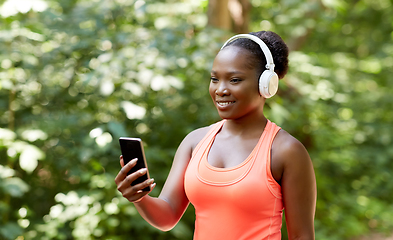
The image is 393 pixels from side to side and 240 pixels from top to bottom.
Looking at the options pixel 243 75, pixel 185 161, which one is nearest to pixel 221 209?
pixel 185 161

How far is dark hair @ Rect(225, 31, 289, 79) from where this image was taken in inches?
57.8

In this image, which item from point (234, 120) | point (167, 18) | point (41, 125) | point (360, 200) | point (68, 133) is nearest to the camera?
point (234, 120)

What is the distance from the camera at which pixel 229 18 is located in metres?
4.91

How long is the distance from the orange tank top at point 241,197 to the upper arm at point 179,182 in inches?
5.1

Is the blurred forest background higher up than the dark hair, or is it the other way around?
the dark hair

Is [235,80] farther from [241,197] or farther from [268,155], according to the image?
[241,197]

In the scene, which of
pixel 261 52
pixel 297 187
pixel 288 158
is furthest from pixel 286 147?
pixel 261 52

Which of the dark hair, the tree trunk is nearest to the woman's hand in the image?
the dark hair

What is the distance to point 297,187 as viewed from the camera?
1372 mm

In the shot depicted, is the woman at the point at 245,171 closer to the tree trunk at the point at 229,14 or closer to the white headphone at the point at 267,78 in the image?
the white headphone at the point at 267,78

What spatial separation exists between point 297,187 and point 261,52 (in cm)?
54

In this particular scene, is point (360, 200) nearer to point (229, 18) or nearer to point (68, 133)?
point (229, 18)

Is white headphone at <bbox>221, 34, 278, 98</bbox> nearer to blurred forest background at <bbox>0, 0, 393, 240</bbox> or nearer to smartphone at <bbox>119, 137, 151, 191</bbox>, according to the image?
smartphone at <bbox>119, 137, 151, 191</bbox>

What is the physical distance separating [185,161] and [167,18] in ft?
8.88
